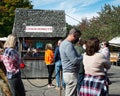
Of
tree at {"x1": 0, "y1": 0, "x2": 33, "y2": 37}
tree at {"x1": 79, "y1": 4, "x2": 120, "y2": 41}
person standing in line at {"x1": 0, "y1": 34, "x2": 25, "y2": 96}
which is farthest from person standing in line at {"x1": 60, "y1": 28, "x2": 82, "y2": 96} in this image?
tree at {"x1": 0, "y1": 0, "x2": 33, "y2": 37}

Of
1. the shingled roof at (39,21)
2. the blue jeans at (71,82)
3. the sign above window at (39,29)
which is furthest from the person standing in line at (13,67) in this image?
the sign above window at (39,29)

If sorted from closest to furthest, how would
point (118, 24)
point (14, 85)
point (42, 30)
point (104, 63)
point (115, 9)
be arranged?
point (104, 63), point (14, 85), point (42, 30), point (118, 24), point (115, 9)

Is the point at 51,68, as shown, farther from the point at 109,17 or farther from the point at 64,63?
the point at 109,17

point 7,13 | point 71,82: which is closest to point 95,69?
point 71,82

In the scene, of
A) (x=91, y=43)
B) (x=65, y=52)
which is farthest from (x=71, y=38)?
(x=91, y=43)

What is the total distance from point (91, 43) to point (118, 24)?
46865mm

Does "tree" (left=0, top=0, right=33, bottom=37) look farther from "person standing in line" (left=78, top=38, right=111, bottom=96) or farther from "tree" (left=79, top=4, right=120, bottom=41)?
"person standing in line" (left=78, top=38, right=111, bottom=96)

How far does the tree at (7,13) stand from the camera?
199 feet

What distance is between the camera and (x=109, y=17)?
205 ft

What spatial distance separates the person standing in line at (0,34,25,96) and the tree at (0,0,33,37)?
165ft

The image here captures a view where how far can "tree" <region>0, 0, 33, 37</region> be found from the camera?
60.7 meters

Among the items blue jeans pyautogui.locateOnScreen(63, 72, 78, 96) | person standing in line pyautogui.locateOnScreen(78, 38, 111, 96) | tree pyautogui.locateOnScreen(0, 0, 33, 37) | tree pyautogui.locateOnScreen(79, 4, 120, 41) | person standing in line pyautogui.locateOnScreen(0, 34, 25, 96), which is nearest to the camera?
person standing in line pyautogui.locateOnScreen(78, 38, 111, 96)

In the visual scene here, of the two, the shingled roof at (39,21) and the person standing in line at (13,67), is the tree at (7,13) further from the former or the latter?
the person standing in line at (13,67)

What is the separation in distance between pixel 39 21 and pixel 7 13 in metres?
38.3
